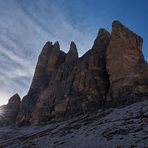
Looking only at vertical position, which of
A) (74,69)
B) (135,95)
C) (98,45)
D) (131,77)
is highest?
(98,45)

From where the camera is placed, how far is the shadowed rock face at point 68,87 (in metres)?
61.9

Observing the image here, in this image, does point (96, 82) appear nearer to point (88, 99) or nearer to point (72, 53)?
point (88, 99)

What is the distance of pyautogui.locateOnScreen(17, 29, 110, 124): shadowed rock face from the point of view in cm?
6188

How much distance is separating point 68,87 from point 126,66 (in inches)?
718

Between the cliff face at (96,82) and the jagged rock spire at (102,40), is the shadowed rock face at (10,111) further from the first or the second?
the jagged rock spire at (102,40)

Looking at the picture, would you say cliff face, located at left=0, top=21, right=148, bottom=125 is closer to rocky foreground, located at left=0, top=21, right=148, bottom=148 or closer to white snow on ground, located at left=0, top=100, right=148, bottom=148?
rocky foreground, located at left=0, top=21, right=148, bottom=148

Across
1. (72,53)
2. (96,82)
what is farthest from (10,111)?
(96,82)

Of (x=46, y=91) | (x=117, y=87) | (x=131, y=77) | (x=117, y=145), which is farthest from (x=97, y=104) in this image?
(x=117, y=145)

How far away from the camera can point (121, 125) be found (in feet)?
106

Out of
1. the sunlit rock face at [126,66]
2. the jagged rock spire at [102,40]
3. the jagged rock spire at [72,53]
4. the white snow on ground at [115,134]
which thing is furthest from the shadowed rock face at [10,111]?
the white snow on ground at [115,134]

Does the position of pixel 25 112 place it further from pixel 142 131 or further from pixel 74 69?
pixel 142 131

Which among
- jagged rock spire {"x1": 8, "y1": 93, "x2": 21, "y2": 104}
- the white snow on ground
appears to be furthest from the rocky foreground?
jagged rock spire {"x1": 8, "y1": 93, "x2": 21, "y2": 104}

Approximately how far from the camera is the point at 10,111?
9269 centimetres

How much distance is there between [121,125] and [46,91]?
158ft
